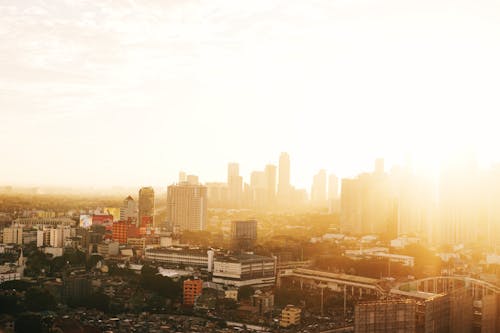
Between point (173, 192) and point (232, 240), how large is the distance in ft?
19.8

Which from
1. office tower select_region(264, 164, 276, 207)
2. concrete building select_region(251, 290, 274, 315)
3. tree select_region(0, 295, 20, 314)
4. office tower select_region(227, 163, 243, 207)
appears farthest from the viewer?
office tower select_region(227, 163, 243, 207)

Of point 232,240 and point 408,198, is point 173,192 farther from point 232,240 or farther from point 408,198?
point 408,198

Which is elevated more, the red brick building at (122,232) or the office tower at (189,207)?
the office tower at (189,207)

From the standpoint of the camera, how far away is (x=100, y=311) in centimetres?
988

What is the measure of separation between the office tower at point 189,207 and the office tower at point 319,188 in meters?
17.9

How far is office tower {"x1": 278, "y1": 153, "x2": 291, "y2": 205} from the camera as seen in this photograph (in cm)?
3938

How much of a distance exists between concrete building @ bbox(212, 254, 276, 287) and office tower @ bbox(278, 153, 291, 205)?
2569 cm

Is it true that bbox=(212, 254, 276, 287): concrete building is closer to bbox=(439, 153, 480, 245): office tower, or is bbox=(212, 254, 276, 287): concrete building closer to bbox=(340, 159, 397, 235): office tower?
bbox=(439, 153, 480, 245): office tower

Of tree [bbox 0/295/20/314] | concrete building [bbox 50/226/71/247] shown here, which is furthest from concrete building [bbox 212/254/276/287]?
concrete building [bbox 50/226/71/247]

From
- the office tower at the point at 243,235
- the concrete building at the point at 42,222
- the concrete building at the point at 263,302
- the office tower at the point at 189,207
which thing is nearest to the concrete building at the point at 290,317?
the concrete building at the point at 263,302

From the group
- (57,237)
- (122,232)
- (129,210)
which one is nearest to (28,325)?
Answer: (57,237)

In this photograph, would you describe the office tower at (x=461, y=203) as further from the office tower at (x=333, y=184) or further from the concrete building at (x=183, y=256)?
the office tower at (x=333, y=184)

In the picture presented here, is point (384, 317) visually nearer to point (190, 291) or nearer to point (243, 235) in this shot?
point (190, 291)

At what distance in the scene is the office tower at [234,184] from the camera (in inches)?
1546
